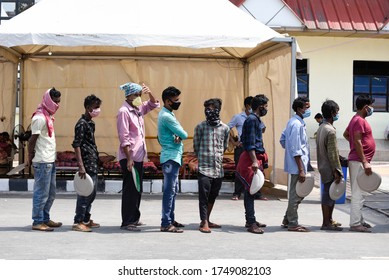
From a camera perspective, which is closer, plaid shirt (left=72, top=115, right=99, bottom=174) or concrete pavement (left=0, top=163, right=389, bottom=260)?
concrete pavement (left=0, top=163, right=389, bottom=260)

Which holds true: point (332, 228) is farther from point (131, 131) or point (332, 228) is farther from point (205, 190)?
point (131, 131)

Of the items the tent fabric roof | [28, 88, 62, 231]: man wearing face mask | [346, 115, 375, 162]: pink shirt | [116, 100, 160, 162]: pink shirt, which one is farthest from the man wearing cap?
the tent fabric roof

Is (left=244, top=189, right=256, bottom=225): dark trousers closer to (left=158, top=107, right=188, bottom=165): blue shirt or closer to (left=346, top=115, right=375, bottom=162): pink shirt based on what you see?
(left=158, top=107, right=188, bottom=165): blue shirt

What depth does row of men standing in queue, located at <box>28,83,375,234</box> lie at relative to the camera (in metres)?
9.16

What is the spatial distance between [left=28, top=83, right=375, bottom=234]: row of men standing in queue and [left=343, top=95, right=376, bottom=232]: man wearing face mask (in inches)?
0.5

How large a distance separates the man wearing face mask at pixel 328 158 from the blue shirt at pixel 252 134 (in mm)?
906

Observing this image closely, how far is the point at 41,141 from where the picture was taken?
912cm

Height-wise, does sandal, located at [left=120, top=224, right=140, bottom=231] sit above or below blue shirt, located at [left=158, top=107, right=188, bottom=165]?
below

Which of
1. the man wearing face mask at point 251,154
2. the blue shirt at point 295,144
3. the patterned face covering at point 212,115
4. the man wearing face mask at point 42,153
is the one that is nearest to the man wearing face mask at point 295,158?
the blue shirt at point 295,144

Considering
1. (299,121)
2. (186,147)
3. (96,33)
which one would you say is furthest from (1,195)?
(299,121)

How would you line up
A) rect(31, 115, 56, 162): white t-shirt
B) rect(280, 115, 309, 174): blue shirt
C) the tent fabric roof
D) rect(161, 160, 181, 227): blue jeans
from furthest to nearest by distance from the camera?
the tent fabric roof < rect(280, 115, 309, 174): blue shirt < rect(161, 160, 181, 227): blue jeans < rect(31, 115, 56, 162): white t-shirt

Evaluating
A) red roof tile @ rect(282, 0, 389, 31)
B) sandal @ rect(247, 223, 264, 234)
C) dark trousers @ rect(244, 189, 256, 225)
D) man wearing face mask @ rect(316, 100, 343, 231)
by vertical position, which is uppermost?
red roof tile @ rect(282, 0, 389, 31)

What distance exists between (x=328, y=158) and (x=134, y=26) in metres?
4.93

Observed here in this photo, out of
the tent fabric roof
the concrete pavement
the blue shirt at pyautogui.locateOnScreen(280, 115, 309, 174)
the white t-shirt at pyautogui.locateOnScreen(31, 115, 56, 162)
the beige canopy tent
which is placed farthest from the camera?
the beige canopy tent
